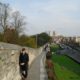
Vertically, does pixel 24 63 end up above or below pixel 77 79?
above

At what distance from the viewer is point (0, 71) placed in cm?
900

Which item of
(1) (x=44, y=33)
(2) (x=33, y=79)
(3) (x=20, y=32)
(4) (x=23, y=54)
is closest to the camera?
(4) (x=23, y=54)

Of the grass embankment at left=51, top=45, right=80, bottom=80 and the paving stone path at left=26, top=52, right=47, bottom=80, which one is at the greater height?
the paving stone path at left=26, top=52, right=47, bottom=80

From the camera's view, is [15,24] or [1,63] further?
[15,24]

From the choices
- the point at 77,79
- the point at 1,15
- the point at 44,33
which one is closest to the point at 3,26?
the point at 1,15

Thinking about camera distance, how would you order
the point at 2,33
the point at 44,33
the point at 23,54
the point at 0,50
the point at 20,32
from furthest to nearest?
the point at 44,33 < the point at 20,32 < the point at 2,33 < the point at 23,54 < the point at 0,50

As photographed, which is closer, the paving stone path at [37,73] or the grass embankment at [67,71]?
the paving stone path at [37,73]

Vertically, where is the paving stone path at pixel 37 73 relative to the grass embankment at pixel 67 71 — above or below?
above

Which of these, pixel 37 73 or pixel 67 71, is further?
pixel 67 71

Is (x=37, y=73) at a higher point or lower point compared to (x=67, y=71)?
higher

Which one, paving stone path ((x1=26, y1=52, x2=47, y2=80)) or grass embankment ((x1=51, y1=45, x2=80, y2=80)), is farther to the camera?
grass embankment ((x1=51, y1=45, x2=80, y2=80))

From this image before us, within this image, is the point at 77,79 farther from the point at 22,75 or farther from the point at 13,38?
the point at 13,38

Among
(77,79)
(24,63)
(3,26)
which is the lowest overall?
(77,79)

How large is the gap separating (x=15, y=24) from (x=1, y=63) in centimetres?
7468
